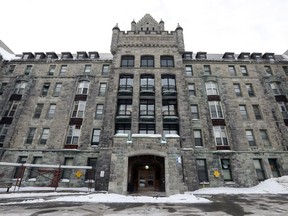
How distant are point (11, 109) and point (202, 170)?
93.0 ft

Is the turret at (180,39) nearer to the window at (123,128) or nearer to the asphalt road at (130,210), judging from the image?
the window at (123,128)

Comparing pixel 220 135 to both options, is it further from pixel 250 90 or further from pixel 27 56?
pixel 27 56

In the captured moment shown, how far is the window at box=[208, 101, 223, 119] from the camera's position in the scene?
77.3 ft

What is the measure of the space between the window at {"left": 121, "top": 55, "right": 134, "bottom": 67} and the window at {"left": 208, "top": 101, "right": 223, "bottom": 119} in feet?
45.0

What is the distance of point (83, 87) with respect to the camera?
26.0 m

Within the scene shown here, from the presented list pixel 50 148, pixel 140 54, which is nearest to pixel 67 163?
pixel 50 148

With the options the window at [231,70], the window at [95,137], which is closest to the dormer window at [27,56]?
the window at [95,137]

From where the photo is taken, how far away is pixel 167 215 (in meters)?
7.47

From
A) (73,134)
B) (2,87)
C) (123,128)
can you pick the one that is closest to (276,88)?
(123,128)

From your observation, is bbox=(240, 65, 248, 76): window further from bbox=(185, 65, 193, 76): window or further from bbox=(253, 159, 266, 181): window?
bbox=(253, 159, 266, 181): window

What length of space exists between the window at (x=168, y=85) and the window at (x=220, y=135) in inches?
313

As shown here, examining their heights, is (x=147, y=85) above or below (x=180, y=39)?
below

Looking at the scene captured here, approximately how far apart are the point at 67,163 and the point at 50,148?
3.07 metres

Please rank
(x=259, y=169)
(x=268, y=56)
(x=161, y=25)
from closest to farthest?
(x=259, y=169) < (x=268, y=56) < (x=161, y=25)
